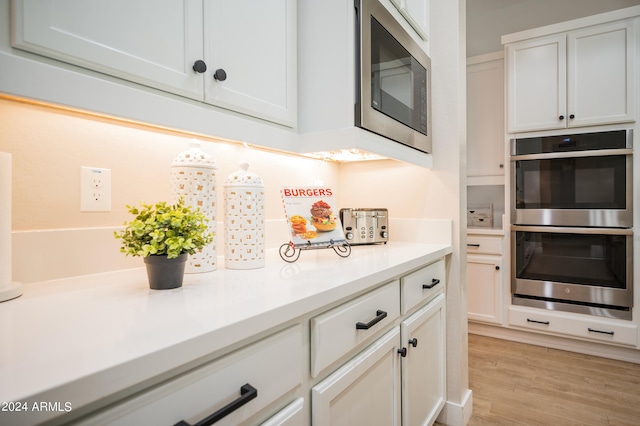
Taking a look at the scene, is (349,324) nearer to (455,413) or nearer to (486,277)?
(455,413)

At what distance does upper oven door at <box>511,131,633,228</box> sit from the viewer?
2285mm

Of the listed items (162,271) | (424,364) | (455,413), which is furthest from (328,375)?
(455,413)

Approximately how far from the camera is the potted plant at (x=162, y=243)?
0.73 meters

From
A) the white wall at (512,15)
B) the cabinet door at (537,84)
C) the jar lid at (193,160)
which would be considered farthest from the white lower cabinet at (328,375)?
the white wall at (512,15)

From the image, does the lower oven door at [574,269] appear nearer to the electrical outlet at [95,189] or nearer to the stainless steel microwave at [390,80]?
the stainless steel microwave at [390,80]

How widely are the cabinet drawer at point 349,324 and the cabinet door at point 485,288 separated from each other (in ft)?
Answer: 6.49

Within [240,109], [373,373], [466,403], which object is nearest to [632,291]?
[466,403]

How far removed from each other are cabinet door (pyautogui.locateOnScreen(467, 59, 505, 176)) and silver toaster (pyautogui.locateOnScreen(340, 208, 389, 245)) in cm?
185

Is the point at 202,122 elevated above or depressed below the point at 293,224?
above

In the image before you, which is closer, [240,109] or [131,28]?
[131,28]

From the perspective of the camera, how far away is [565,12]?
297 centimetres

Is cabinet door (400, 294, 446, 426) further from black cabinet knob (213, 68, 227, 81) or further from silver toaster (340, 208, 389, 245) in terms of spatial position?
black cabinet knob (213, 68, 227, 81)

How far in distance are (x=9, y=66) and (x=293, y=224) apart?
80 centimetres

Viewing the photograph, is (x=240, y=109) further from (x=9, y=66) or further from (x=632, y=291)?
(x=632, y=291)
